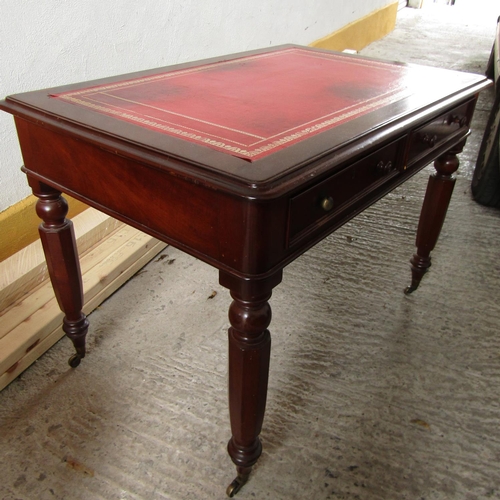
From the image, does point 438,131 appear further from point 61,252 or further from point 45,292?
point 45,292

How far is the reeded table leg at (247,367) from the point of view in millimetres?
877

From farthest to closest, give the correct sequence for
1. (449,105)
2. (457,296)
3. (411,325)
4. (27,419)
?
(457,296) < (411,325) < (27,419) < (449,105)

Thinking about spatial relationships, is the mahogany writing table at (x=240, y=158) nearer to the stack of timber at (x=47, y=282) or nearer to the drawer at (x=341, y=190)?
the drawer at (x=341, y=190)

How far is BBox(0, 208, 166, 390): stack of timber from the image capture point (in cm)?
144

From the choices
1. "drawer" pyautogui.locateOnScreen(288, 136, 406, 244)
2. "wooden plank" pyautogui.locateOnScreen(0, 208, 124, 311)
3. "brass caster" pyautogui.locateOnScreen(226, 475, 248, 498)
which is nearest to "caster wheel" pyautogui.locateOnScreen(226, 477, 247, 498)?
"brass caster" pyautogui.locateOnScreen(226, 475, 248, 498)

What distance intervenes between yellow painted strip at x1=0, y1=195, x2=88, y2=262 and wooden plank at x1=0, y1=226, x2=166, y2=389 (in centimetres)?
16

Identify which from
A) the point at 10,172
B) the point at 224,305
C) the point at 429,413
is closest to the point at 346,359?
the point at 429,413

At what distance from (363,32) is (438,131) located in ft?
13.2

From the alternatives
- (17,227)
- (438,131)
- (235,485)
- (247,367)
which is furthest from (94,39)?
(235,485)

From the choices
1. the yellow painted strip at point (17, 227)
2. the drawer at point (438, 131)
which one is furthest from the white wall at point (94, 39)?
the drawer at point (438, 131)

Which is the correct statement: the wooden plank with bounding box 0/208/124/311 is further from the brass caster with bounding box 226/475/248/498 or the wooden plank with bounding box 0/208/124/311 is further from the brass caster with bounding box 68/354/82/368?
the brass caster with bounding box 226/475/248/498

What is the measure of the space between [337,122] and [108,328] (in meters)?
1.04

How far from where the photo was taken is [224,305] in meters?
1.75

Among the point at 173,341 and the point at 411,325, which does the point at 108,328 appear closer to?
the point at 173,341
